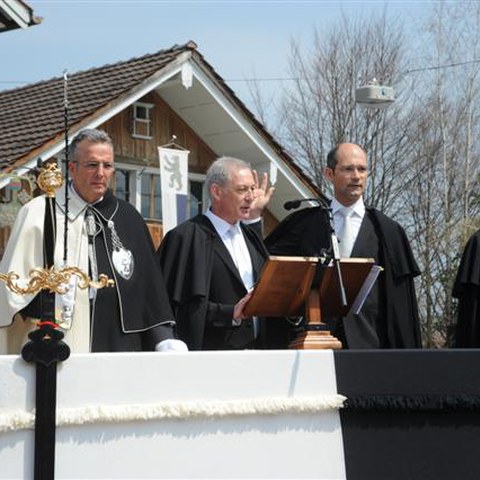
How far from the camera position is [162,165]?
17.6 meters

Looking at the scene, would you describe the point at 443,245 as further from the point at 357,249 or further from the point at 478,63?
the point at 357,249

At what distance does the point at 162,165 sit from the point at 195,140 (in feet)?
14.9

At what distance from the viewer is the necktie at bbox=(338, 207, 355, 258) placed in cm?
685

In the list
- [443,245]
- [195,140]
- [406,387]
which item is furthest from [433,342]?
[406,387]

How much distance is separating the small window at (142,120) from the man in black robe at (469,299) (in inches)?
574

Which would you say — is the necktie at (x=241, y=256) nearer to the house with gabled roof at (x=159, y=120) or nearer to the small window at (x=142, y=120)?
the house with gabled roof at (x=159, y=120)

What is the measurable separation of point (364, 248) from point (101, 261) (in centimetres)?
177

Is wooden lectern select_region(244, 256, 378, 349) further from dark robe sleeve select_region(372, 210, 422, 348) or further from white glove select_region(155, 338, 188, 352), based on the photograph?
dark robe sleeve select_region(372, 210, 422, 348)

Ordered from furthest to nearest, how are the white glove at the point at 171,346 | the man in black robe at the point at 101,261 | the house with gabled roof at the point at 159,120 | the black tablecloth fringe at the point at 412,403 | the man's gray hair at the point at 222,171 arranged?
the house with gabled roof at the point at 159,120 < the man's gray hair at the point at 222,171 < the man in black robe at the point at 101,261 < the white glove at the point at 171,346 < the black tablecloth fringe at the point at 412,403

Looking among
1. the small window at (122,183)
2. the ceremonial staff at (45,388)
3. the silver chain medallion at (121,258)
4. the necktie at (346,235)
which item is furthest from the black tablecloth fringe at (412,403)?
the small window at (122,183)

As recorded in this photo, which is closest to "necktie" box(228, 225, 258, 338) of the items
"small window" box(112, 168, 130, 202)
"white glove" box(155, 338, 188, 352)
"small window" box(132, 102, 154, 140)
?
"white glove" box(155, 338, 188, 352)

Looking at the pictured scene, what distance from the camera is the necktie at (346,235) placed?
6.85 m

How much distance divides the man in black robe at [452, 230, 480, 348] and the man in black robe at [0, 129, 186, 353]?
201cm

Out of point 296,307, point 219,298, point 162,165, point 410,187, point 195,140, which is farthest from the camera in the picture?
point 410,187
